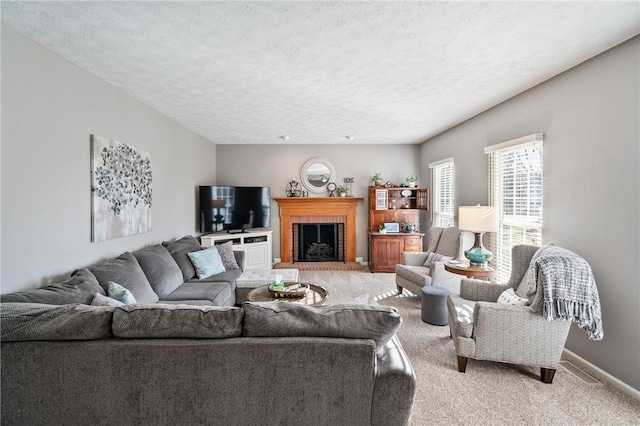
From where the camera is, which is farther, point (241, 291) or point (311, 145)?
point (311, 145)

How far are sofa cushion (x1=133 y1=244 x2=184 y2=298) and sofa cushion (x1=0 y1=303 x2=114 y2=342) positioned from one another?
1.52 metres

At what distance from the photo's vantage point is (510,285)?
289 centimetres

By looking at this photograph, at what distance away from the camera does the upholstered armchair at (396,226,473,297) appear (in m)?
3.98

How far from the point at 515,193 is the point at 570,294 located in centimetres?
161

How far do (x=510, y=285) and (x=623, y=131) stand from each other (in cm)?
151

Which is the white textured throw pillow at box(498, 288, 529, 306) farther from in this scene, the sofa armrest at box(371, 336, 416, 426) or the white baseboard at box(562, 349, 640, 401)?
the sofa armrest at box(371, 336, 416, 426)

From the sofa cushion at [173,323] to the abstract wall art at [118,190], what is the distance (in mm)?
1778

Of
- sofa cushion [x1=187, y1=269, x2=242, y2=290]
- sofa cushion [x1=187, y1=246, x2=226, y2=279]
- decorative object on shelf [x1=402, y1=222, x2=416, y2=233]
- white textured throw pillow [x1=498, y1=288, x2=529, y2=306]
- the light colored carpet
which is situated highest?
decorative object on shelf [x1=402, y1=222, x2=416, y2=233]

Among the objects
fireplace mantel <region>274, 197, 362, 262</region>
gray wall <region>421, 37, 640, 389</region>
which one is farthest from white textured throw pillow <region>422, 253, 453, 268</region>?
fireplace mantel <region>274, 197, 362, 262</region>

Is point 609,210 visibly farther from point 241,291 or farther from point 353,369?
point 241,291

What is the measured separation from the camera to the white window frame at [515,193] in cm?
315

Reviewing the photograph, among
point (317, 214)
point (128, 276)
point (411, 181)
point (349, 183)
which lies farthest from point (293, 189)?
point (128, 276)

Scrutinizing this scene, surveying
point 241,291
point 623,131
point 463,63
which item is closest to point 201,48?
point 463,63

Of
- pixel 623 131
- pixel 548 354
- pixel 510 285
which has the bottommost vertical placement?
pixel 548 354
